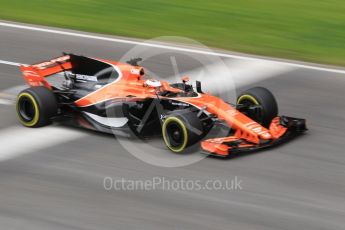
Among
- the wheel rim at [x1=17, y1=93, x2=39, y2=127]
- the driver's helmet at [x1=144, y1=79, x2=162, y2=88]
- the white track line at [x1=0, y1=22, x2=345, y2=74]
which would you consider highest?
the white track line at [x1=0, y1=22, x2=345, y2=74]

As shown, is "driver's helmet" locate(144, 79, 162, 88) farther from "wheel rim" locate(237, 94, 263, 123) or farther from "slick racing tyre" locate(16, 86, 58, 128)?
"slick racing tyre" locate(16, 86, 58, 128)

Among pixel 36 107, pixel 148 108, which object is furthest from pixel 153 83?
pixel 36 107

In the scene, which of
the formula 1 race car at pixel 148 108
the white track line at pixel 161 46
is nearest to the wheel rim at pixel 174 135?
the formula 1 race car at pixel 148 108

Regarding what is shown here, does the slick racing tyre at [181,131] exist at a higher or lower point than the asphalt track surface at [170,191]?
higher

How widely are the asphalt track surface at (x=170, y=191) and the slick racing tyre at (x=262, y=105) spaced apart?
1.65 ft

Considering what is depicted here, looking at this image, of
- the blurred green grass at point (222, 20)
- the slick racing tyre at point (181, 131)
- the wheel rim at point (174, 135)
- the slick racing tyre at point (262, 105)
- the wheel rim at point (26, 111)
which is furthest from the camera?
the blurred green grass at point (222, 20)

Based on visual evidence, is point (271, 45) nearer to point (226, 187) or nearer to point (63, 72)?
point (63, 72)

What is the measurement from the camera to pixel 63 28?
59.3ft

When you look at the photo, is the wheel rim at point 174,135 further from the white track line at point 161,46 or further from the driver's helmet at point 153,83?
the white track line at point 161,46

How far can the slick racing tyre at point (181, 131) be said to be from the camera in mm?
10547

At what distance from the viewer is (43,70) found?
40.9ft

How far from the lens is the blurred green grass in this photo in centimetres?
1681

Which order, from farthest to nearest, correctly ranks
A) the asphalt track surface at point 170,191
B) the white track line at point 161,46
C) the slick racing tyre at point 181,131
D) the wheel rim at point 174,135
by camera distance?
the white track line at point 161,46 < the wheel rim at point 174,135 < the slick racing tyre at point 181,131 < the asphalt track surface at point 170,191

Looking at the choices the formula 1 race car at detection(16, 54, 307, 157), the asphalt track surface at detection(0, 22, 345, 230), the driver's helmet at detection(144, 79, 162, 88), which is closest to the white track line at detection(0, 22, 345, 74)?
the asphalt track surface at detection(0, 22, 345, 230)
